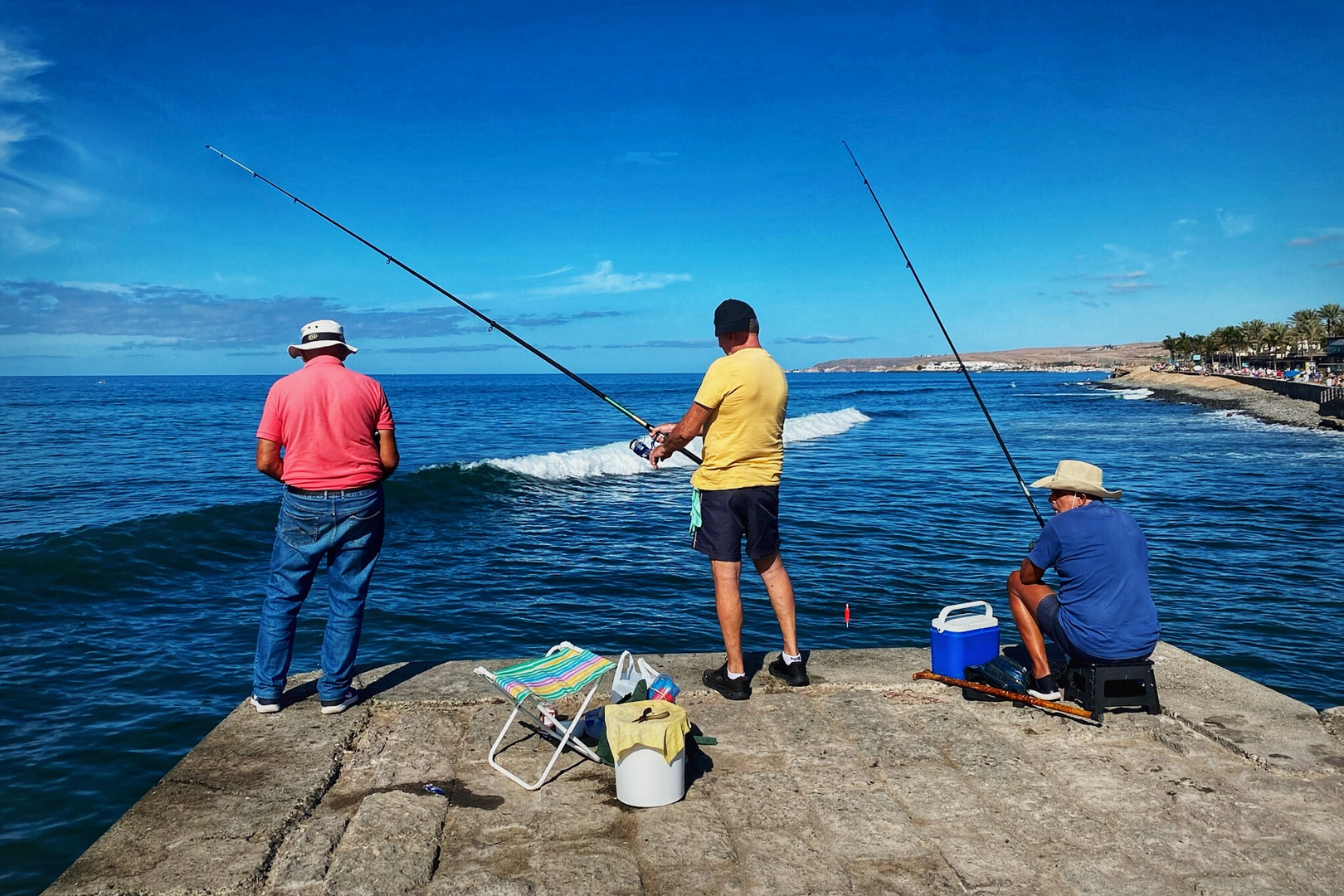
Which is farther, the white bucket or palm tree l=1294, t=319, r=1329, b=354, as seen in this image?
palm tree l=1294, t=319, r=1329, b=354

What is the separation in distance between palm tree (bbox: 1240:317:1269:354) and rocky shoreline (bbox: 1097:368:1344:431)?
48.1 ft

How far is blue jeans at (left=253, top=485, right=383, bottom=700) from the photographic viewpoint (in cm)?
430

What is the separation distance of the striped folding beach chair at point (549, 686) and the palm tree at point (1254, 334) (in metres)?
124

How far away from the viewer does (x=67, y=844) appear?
4.56 m

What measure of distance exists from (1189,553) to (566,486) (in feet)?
38.2

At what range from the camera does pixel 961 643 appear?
4.68 meters

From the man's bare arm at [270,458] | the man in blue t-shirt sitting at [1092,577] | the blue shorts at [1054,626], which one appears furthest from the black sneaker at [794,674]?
the man's bare arm at [270,458]

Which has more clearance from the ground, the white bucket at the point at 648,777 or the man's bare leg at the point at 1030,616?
the man's bare leg at the point at 1030,616

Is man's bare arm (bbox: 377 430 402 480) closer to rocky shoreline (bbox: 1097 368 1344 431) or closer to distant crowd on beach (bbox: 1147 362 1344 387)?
rocky shoreline (bbox: 1097 368 1344 431)

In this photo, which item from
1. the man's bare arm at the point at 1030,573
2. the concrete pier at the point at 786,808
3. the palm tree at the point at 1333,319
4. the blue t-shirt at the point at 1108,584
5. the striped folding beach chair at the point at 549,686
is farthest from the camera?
the palm tree at the point at 1333,319

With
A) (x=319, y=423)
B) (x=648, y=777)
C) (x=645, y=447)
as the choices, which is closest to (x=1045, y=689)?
(x=648, y=777)

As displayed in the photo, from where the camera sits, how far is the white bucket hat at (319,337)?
4.34 meters

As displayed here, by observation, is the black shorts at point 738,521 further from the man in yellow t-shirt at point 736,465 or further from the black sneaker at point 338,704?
the black sneaker at point 338,704

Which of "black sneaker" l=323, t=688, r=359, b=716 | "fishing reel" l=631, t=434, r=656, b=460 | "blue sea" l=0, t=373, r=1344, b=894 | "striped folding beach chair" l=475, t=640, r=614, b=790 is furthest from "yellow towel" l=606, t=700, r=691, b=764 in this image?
"black sneaker" l=323, t=688, r=359, b=716
